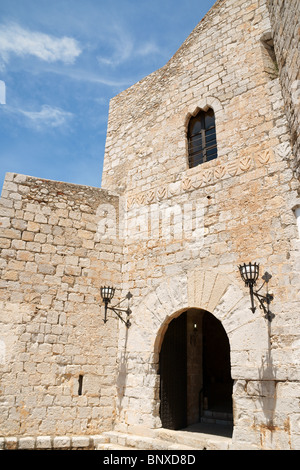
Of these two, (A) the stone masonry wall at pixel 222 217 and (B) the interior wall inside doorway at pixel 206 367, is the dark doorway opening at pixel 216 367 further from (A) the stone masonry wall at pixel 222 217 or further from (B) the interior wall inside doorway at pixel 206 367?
(A) the stone masonry wall at pixel 222 217

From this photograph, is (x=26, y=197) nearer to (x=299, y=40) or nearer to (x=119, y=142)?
(x=119, y=142)

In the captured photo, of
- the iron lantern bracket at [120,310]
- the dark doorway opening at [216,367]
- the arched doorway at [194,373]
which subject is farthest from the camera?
the dark doorway opening at [216,367]

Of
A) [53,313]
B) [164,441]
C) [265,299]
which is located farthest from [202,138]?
[164,441]

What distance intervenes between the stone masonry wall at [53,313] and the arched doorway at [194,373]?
94 centimetres

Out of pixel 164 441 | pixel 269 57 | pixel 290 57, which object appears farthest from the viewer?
pixel 269 57

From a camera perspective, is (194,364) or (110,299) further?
(194,364)

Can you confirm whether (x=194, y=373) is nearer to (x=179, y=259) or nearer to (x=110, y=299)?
(x=110, y=299)

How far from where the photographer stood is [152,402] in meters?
5.50

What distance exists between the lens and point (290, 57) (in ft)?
15.3

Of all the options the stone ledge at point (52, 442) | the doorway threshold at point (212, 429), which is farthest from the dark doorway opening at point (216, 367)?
the stone ledge at point (52, 442)

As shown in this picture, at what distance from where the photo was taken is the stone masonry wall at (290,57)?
4418mm

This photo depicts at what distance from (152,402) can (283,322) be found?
7.99 feet

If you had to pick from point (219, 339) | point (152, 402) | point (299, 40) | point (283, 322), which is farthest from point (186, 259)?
point (299, 40)

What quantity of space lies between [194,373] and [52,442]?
2860mm
